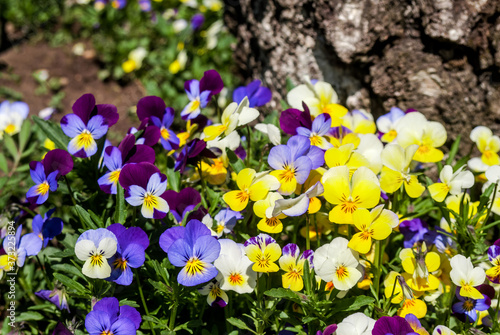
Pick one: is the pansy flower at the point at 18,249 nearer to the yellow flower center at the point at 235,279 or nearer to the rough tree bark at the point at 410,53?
the yellow flower center at the point at 235,279

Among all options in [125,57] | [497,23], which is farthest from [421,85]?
[125,57]

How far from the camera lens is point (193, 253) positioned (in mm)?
1503

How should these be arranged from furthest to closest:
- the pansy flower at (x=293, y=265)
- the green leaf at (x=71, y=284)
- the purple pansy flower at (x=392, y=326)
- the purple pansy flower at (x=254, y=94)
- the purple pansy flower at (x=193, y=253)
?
the purple pansy flower at (x=254, y=94) → the green leaf at (x=71, y=284) → the pansy flower at (x=293, y=265) → the purple pansy flower at (x=193, y=253) → the purple pansy flower at (x=392, y=326)

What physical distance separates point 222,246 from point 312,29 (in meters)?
1.53

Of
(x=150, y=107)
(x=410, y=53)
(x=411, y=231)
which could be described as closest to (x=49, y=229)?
(x=150, y=107)

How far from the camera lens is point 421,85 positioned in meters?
2.47

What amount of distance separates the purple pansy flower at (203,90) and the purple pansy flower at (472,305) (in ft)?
3.82

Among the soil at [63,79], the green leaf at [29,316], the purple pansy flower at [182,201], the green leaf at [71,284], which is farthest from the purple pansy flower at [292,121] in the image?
the soil at [63,79]

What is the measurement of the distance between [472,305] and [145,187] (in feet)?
3.89

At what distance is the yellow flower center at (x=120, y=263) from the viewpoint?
1.56 metres

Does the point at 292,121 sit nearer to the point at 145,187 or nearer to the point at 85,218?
the point at 145,187

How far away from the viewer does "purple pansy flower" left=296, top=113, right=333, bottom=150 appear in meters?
1.81

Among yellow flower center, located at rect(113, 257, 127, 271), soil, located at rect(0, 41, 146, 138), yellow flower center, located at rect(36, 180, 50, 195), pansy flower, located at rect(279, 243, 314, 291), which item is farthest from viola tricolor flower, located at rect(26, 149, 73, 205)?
soil, located at rect(0, 41, 146, 138)

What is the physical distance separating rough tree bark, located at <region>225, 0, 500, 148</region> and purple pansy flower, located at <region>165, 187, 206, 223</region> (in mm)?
1227
